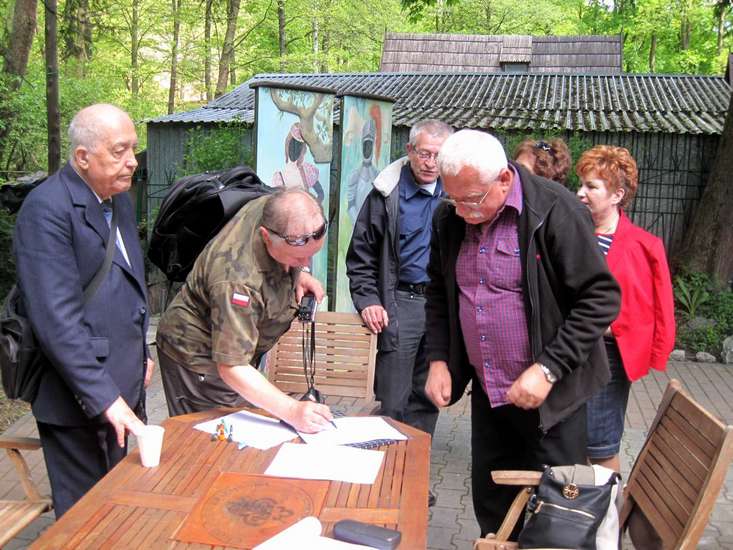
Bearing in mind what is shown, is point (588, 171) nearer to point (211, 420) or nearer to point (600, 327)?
point (600, 327)

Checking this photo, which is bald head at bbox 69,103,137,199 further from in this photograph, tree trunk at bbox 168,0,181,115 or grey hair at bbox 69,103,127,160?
tree trunk at bbox 168,0,181,115

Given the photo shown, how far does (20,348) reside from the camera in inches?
102

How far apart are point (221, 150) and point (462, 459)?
335 inches

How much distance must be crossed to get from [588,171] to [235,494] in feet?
6.75

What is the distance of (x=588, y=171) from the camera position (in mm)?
3350

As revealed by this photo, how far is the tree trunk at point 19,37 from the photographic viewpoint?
Answer: 38.5ft

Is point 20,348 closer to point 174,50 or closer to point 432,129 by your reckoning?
point 432,129

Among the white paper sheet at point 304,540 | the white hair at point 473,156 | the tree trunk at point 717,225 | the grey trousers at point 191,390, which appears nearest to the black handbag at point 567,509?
the white paper sheet at point 304,540

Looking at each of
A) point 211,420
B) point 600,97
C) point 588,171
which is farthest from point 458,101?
point 211,420

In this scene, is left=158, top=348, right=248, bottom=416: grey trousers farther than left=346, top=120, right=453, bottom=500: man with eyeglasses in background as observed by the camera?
No

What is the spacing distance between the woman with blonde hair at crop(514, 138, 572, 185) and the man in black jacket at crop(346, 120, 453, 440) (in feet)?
1.47

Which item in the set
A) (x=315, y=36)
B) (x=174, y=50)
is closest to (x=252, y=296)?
(x=174, y=50)

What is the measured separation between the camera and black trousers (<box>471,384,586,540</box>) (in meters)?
2.83

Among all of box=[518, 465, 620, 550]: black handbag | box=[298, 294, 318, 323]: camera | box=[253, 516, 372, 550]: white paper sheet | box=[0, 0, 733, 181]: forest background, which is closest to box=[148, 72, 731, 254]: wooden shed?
box=[0, 0, 733, 181]: forest background
